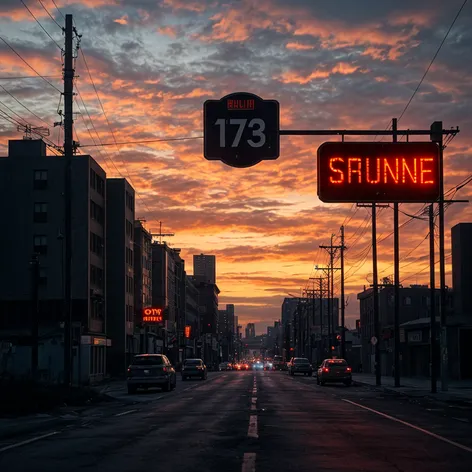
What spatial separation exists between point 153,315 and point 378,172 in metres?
71.7

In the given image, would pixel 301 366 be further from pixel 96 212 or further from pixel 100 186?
pixel 100 186

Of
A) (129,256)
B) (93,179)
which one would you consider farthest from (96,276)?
(129,256)

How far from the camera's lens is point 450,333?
60906 millimetres

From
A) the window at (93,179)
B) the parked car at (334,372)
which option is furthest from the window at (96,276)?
the parked car at (334,372)

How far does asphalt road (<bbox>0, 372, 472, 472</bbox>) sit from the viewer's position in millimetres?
12938

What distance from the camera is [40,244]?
217 ft

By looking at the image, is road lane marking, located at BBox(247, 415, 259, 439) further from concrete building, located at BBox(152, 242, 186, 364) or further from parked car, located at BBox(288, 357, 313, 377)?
concrete building, located at BBox(152, 242, 186, 364)

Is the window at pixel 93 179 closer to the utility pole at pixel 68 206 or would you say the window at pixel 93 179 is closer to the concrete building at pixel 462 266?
the concrete building at pixel 462 266

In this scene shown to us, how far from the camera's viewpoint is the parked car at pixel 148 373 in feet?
136

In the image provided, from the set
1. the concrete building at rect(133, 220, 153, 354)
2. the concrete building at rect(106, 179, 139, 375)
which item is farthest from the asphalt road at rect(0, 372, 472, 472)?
the concrete building at rect(133, 220, 153, 354)

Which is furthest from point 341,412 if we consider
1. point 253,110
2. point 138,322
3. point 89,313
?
point 138,322

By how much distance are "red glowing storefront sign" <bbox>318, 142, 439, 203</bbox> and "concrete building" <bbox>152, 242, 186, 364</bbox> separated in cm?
7910

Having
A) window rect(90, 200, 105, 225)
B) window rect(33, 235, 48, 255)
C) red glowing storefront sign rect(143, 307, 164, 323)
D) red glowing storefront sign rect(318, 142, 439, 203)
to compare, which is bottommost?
red glowing storefront sign rect(143, 307, 164, 323)

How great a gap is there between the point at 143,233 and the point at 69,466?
268ft
